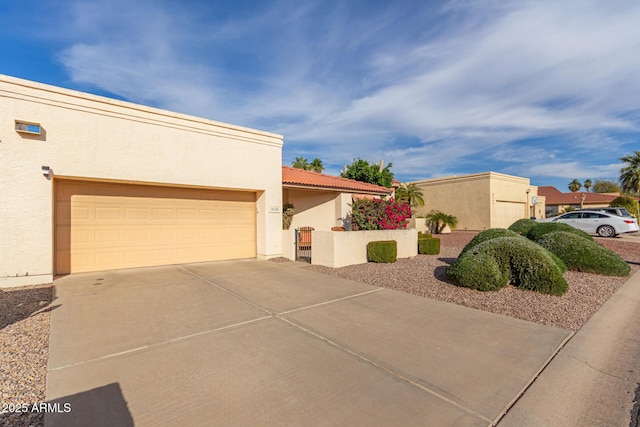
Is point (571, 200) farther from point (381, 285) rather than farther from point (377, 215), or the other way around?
point (381, 285)

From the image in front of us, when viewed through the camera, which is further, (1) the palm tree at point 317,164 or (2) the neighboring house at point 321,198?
(1) the palm tree at point 317,164

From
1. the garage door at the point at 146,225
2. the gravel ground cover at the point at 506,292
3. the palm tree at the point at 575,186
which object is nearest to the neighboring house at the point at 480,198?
the gravel ground cover at the point at 506,292

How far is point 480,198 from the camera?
77.7ft

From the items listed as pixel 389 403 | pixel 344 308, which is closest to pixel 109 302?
pixel 344 308

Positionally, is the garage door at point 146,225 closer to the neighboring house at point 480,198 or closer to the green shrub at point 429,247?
the green shrub at point 429,247

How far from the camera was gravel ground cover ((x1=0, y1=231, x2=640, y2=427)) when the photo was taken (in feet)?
10.3

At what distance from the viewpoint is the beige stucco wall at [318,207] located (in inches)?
574

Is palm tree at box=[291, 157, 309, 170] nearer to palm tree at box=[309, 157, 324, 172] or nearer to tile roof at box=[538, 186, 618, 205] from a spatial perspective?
palm tree at box=[309, 157, 324, 172]

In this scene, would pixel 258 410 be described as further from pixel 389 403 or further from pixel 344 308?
pixel 344 308

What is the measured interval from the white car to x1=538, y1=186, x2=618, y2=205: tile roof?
30770 mm

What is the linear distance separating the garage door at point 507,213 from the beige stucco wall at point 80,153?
69.2 ft

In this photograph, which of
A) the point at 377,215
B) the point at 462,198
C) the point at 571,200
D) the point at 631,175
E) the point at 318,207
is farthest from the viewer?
the point at 571,200

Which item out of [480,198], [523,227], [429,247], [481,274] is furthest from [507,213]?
[481,274]

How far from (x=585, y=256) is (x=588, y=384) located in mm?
6913
